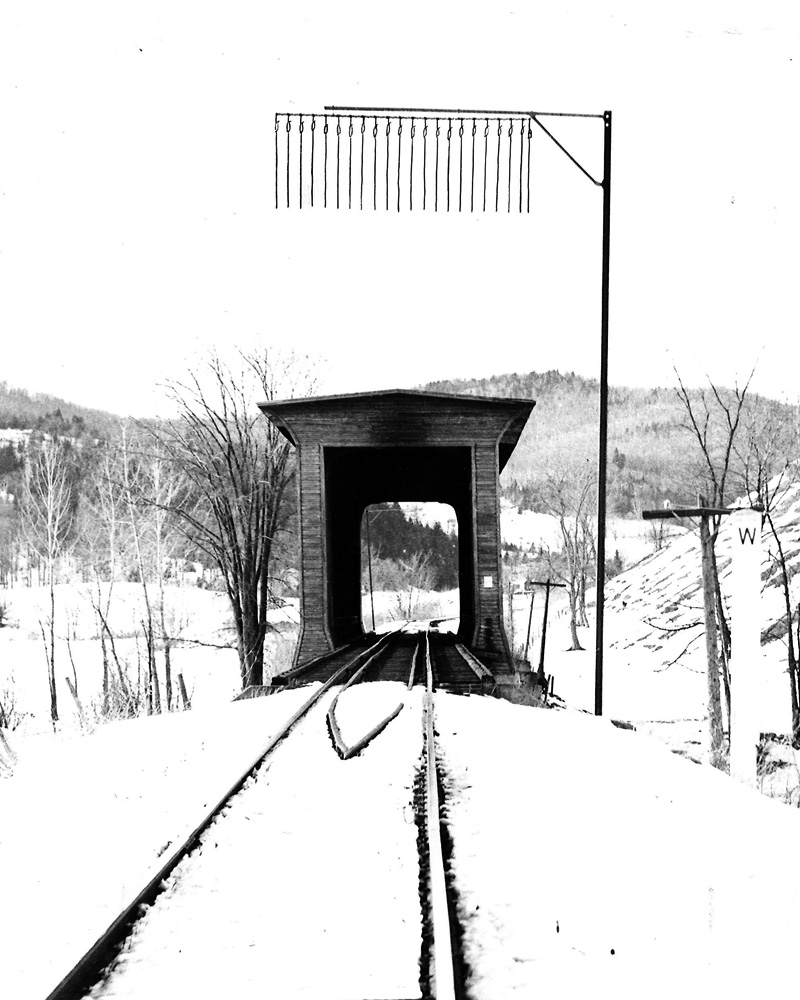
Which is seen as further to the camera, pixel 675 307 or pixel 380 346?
pixel 380 346

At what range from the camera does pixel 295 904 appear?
3756mm

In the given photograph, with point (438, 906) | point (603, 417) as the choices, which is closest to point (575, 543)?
point (603, 417)

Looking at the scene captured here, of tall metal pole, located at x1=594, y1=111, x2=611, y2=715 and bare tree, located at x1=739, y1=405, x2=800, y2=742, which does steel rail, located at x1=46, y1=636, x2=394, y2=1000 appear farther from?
bare tree, located at x1=739, y1=405, x2=800, y2=742

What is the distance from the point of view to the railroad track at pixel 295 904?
304 centimetres

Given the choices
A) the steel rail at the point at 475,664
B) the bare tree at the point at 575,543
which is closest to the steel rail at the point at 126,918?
the steel rail at the point at 475,664

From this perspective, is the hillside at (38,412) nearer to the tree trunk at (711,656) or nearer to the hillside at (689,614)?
the hillside at (689,614)

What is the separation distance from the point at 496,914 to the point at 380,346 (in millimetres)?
80133

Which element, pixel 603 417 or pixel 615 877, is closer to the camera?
pixel 615 877

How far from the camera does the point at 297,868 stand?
4230 millimetres

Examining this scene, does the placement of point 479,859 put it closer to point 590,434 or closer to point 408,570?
point 408,570

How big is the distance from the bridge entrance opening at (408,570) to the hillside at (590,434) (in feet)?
65.3

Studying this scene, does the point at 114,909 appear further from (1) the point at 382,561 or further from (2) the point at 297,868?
(1) the point at 382,561

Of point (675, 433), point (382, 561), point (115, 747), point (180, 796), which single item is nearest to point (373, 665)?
point (115, 747)

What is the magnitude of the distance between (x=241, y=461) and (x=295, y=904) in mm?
24613
